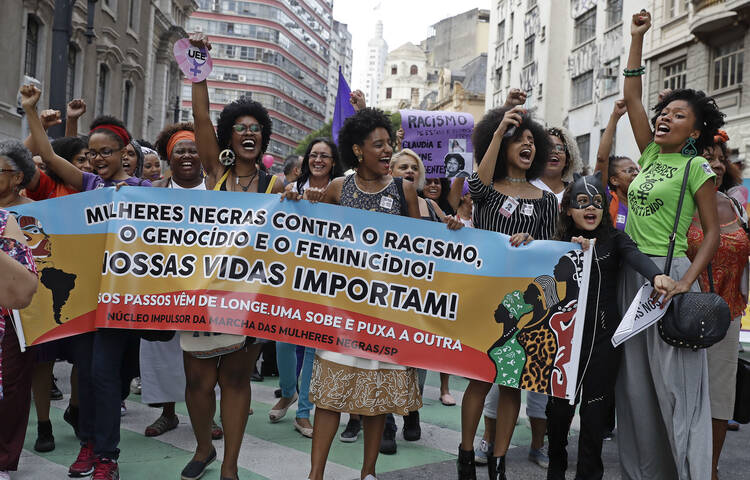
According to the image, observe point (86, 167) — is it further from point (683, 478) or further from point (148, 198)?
point (683, 478)

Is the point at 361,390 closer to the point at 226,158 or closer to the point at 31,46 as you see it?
the point at 226,158

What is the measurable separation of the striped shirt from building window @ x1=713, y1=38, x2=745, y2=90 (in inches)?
763

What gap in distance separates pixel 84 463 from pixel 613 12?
31.2m

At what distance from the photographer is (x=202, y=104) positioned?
14.5ft

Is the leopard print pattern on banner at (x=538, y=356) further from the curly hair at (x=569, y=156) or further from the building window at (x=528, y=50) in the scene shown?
the building window at (x=528, y=50)

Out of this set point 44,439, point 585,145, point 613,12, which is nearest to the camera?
point 44,439

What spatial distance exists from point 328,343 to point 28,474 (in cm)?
191

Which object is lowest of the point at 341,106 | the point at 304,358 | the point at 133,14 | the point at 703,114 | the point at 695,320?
the point at 304,358

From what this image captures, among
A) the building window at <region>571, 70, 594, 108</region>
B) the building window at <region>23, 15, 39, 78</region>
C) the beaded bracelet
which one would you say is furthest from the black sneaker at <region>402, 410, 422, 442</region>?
the building window at <region>571, 70, 594, 108</region>

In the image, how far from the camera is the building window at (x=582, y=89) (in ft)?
109

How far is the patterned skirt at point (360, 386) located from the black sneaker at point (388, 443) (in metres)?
0.97

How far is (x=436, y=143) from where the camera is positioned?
7.22 metres

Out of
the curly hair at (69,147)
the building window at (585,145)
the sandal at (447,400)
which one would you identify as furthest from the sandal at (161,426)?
the building window at (585,145)

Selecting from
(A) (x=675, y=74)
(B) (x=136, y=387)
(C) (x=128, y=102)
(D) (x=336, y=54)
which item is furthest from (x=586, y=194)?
(D) (x=336, y=54)
